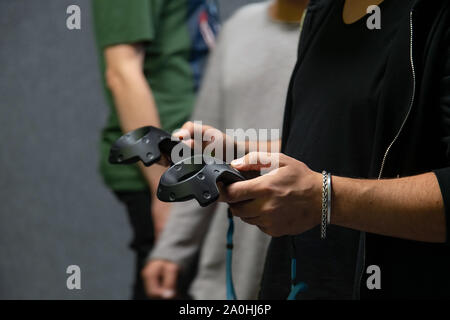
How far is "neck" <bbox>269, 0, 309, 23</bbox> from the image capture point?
2.94ft

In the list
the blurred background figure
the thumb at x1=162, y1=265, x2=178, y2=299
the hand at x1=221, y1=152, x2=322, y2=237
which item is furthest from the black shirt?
the thumb at x1=162, y1=265, x2=178, y2=299

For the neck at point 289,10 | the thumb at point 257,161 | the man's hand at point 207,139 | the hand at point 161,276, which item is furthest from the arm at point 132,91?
the thumb at point 257,161

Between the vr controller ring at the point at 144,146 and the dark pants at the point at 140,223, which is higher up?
the vr controller ring at the point at 144,146

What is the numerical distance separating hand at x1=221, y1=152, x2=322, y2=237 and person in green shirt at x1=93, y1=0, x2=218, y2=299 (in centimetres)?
57

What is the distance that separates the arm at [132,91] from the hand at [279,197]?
1.86 feet

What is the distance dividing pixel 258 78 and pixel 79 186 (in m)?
0.79

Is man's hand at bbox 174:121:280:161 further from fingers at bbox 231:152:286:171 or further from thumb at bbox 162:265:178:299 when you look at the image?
thumb at bbox 162:265:178:299

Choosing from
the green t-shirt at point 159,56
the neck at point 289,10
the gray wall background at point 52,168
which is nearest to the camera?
the neck at point 289,10

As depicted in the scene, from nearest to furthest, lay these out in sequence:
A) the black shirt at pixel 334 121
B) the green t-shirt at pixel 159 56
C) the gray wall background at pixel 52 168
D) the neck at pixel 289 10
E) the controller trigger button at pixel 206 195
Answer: the controller trigger button at pixel 206 195 < the black shirt at pixel 334 121 < the neck at pixel 289 10 < the green t-shirt at pixel 159 56 < the gray wall background at pixel 52 168

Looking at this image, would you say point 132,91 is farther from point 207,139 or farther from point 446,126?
point 446,126

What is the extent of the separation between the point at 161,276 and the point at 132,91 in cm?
35

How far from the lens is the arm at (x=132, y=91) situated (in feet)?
3.47

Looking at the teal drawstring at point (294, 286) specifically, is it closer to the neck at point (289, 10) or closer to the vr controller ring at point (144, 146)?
the vr controller ring at point (144, 146)
